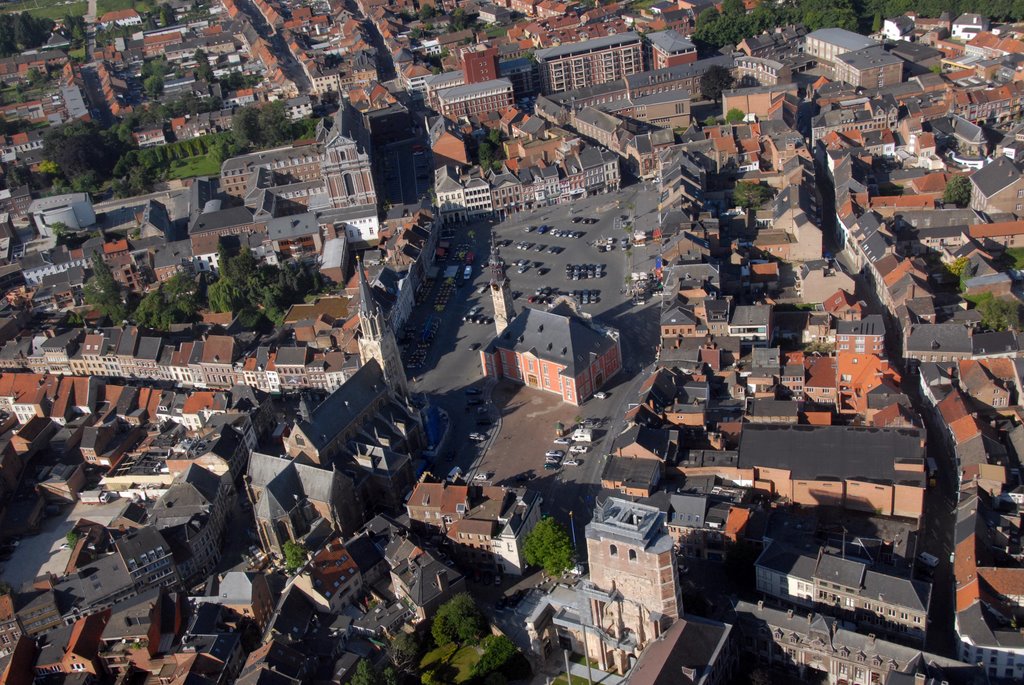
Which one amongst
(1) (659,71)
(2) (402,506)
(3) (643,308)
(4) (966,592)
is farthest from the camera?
(1) (659,71)

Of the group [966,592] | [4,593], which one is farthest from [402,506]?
[966,592]

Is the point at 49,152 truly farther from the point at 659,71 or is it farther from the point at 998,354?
the point at 998,354

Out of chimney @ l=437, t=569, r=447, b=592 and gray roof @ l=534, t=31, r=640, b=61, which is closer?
chimney @ l=437, t=569, r=447, b=592

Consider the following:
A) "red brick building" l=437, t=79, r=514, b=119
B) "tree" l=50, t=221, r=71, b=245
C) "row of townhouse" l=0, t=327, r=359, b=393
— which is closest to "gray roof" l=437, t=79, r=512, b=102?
"red brick building" l=437, t=79, r=514, b=119

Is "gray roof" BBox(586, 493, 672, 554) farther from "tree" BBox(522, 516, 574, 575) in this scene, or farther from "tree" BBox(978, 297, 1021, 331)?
"tree" BBox(978, 297, 1021, 331)

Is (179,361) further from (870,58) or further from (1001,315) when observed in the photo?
(870,58)

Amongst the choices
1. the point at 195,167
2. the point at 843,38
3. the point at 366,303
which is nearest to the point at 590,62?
the point at 843,38

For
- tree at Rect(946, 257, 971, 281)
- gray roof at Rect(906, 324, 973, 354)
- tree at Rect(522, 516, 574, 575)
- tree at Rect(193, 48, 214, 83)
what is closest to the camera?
tree at Rect(522, 516, 574, 575)
